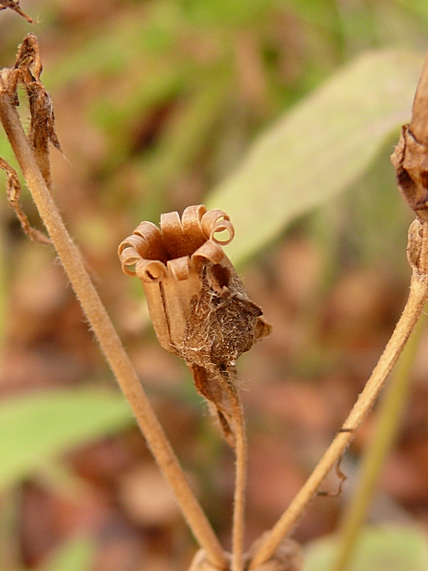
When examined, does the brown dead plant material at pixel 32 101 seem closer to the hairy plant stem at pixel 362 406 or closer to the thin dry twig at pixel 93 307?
the thin dry twig at pixel 93 307

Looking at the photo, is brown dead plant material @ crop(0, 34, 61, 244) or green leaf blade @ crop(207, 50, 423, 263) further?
green leaf blade @ crop(207, 50, 423, 263)

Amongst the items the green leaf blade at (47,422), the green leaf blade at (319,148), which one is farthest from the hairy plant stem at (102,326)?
the green leaf blade at (47,422)

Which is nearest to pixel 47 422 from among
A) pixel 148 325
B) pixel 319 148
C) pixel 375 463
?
pixel 148 325

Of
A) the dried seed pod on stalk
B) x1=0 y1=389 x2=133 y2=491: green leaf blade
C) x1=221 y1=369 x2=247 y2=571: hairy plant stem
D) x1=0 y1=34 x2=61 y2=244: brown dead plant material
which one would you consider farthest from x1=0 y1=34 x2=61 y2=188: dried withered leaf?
x1=0 y1=389 x2=133 y2=491: green leaf blade

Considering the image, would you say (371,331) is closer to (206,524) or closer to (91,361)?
(91,361)

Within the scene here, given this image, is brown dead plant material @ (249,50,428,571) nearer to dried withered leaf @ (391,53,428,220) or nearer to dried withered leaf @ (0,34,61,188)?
dried withered leaf @ (391,53,428,220)

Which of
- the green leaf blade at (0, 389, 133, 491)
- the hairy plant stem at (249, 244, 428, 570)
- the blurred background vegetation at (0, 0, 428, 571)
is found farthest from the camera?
the blurred background vegetation at (0, 0, 428, 571)
